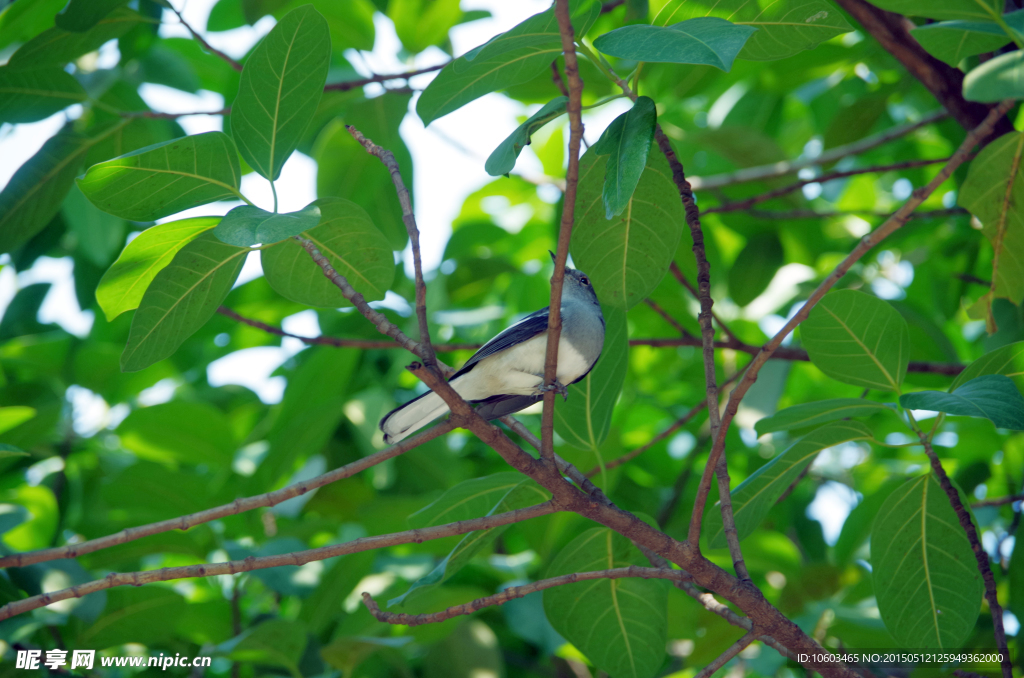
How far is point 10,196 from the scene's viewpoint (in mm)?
2576

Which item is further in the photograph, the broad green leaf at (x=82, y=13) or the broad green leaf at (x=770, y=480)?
the broad green leaf at (x=82, y=13)

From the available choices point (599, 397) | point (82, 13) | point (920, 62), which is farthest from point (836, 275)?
point (82, 13)

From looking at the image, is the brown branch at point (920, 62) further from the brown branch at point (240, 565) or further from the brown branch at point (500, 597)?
the brown branch at point (240, 565)

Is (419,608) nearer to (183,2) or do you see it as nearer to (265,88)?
(265,88)

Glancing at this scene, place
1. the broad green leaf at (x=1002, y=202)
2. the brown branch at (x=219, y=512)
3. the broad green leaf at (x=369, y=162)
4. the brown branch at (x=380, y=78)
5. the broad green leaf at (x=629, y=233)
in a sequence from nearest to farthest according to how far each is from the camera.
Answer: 1. the brown branch at (x=219, y=512)
2. the broad green leaf at (x=629, y=233)
3. the broad green leaf at (x=1002, y=202)
4. the brown branch at (x=380, y=78)
5. the broad green leaf at (x=369, y=162)

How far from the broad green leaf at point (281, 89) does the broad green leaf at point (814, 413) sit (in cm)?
147

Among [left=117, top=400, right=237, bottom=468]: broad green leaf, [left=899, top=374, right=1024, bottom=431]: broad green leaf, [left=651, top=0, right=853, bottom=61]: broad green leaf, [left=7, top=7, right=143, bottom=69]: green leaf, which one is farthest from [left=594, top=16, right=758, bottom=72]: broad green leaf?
[left=117, top=400, right=237, bottom=468]: broad green leaf

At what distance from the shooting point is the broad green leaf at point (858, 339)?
80.7 inches

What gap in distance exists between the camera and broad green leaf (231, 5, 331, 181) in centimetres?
187

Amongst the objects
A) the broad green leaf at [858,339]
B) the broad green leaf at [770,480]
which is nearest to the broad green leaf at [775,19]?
the broad green leaf at [858,339]

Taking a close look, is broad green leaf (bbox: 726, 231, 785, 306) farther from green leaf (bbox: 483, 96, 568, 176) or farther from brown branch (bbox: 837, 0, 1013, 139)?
green leaf (bbox: 483, 96, 568, 176)

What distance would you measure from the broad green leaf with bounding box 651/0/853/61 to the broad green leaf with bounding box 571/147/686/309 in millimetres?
361

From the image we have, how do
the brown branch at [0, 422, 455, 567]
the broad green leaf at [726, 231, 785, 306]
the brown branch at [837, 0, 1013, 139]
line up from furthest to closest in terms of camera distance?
the broad green leaf at [726, 231, 785, 306], the brown branch at [837, 0, 1013, 139], the brown branch at [0, 422, 455, 567]

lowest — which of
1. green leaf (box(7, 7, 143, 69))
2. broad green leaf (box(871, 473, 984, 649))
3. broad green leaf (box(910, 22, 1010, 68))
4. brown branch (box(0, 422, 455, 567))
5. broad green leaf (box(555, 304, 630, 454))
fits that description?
broad green leaf (box(871, 473, 984, 649))
